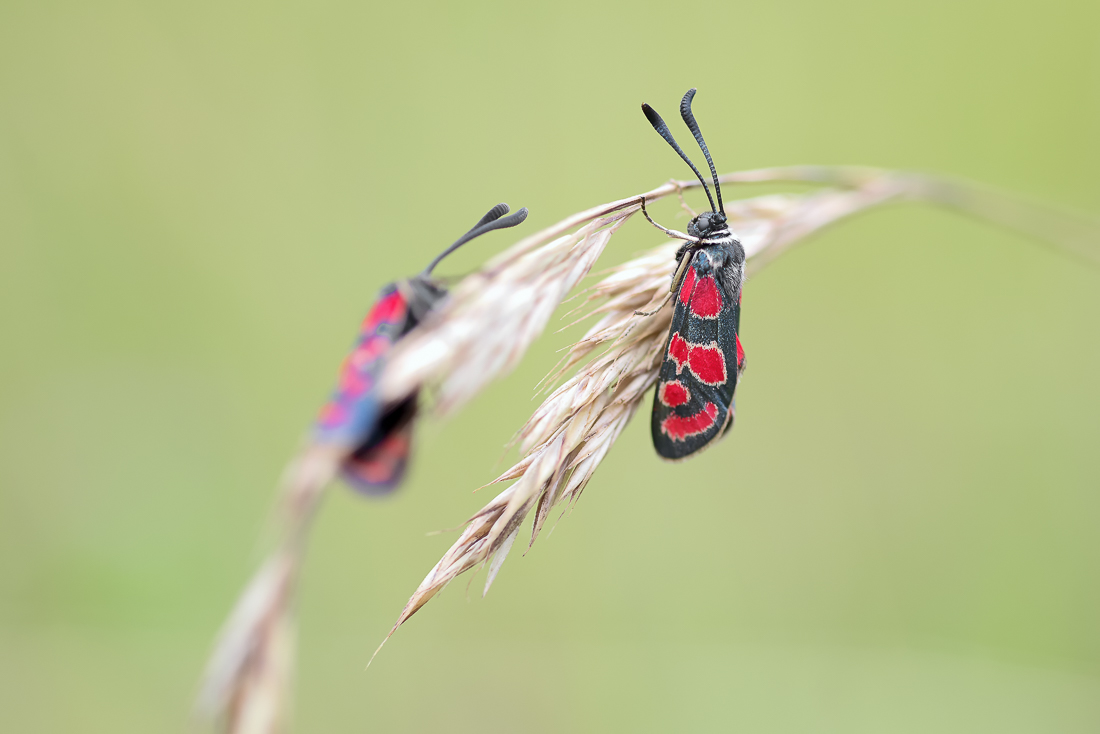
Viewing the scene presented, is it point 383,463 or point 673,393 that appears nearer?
point 383,463

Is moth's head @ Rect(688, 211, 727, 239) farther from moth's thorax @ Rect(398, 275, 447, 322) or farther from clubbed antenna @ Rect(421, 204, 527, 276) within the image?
moth's thorax @ Rect(398, 275, 447, 322)

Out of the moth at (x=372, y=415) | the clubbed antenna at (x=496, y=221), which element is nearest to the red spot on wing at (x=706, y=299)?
the clubbed antenna at (x=496, y=221)

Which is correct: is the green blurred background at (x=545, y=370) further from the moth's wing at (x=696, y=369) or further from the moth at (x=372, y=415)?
the moth at (x=372, y=415)

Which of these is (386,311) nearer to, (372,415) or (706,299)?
(372,415)

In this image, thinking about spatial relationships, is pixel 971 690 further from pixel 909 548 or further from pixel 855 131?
pixel 855 131

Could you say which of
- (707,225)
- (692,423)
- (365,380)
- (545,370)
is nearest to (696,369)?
(692,423)

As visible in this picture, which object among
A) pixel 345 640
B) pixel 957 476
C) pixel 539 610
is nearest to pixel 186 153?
pixel 345 640

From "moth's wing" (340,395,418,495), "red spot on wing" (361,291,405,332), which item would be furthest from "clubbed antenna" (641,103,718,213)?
"moth's wing" (340,395,418,495)
